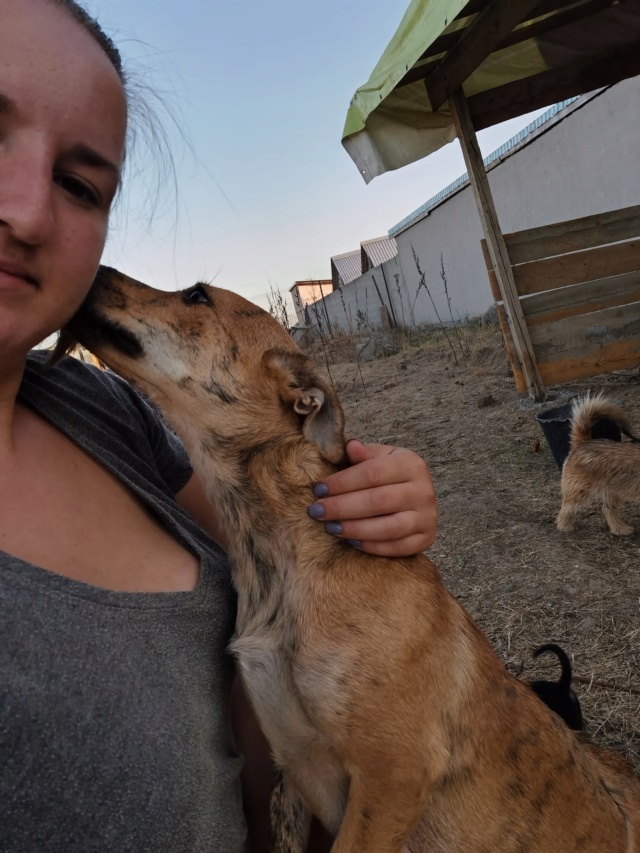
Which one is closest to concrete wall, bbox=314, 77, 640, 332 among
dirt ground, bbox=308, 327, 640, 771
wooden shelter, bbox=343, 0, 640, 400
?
wooden shelter, bbox=343, 0, 640, 400

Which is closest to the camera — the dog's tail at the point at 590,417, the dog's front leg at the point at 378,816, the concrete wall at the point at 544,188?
the dog's front leg at the point at 378,816

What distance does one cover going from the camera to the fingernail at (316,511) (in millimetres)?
1521

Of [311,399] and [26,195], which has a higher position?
[26,195]

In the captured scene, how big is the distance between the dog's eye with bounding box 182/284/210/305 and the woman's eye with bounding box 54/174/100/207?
0.66 m

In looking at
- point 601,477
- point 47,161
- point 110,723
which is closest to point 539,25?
point 601,477

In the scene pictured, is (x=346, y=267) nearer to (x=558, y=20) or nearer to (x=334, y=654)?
(x=558, y=20)

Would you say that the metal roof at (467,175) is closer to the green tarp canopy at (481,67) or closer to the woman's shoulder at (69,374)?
the green tarp canopy at (481,67)

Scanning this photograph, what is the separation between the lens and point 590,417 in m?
4.29

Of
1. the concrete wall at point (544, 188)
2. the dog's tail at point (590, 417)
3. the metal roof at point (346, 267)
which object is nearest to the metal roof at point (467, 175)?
the concrete wall at point (544, 188)

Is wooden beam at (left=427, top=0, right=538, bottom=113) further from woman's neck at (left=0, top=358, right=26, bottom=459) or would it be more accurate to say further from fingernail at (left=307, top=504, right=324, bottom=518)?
woman's neck at (left=0, top=358, right=26, bottom=459)

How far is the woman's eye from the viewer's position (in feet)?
3.87

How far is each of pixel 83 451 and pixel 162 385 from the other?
0.47 m

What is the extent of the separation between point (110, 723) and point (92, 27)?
1.50 m

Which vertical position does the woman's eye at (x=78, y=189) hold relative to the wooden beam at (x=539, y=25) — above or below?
below
